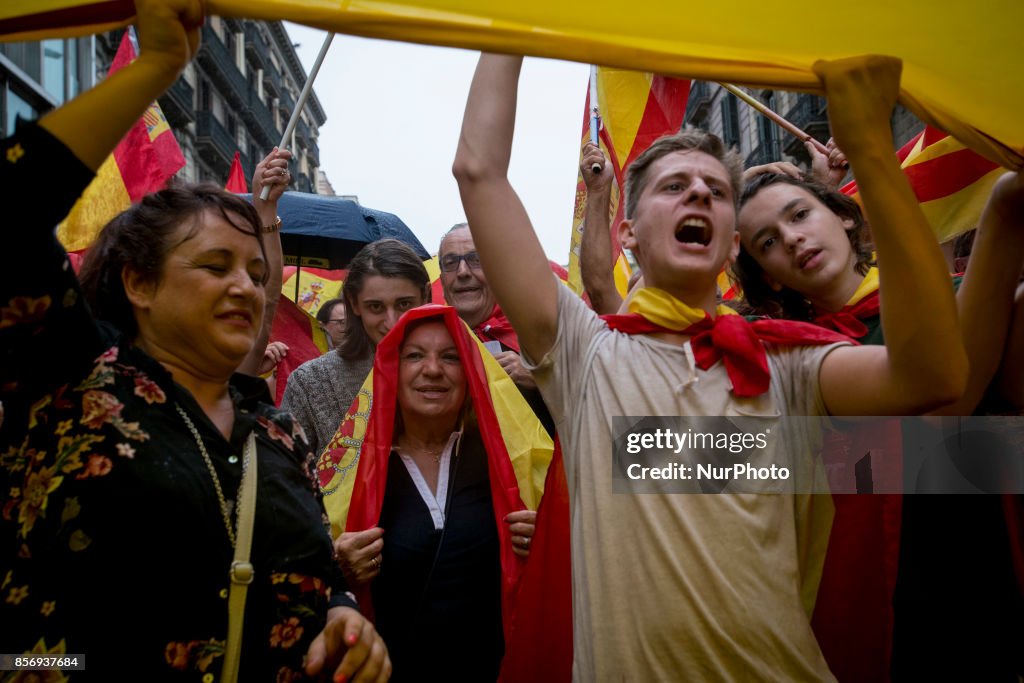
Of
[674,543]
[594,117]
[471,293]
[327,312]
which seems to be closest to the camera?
[674,543]

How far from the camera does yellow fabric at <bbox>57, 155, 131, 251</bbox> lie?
4.02 meters

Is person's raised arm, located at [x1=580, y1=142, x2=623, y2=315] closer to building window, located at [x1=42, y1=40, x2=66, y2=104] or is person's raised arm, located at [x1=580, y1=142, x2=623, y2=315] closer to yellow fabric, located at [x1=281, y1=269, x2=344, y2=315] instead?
yellow fabric, located at [x1=281, y1=269, x2=344, y2=315]

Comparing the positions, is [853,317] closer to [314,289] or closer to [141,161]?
[141,161]

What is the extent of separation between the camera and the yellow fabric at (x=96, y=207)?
402cm

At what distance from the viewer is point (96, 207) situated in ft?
13.7

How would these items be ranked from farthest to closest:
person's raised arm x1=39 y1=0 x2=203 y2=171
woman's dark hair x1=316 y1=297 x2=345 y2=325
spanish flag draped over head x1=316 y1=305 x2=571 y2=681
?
1. woman's dark hair x1=316 y1=297 x2=345 y2=325
2. spanish flag draped over head x1=316 y1=305 x2=571 y2=681
3. person's raised arm x1=39 y1=0 x2=203 y2=171

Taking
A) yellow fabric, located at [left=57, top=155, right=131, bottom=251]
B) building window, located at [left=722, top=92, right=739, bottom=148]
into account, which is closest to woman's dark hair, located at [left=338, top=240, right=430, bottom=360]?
yellow fabric, located at [left=57, top=155, right=131, bottom=251]

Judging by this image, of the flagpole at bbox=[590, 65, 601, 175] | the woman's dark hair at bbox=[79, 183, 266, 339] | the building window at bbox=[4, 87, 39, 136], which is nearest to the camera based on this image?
the woman's dark hair at bbox=[79, 183, 266, 339]

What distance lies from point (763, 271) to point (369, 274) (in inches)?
66.7

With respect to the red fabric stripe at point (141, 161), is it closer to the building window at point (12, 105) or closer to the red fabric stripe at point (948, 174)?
the red fabric stripe at point (948, 174)

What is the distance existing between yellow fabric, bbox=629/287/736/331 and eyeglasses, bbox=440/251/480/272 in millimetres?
1866

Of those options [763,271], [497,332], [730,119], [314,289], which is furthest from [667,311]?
[730,119]

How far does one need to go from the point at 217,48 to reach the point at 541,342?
99.5 ft

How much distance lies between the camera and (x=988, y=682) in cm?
191
